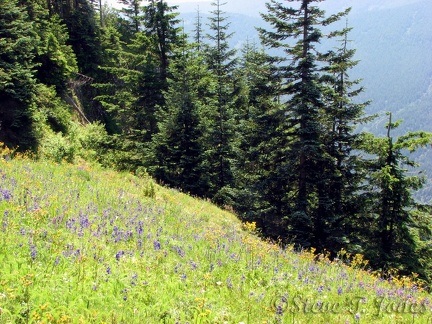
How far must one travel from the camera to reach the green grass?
3.52m

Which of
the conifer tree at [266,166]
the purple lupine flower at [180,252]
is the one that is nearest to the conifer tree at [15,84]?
the conifer tree at [266,166]

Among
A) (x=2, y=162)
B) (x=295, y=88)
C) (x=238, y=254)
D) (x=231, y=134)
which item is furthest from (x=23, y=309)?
(x=231, y=134)

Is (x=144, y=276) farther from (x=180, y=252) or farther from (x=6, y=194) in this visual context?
(x=6, y=194)

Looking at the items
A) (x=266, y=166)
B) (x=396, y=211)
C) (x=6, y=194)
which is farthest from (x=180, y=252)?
(x=396, y=211)

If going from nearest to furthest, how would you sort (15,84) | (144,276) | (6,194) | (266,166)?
(144,276)
(6,194)
(15,84)
(266,166)

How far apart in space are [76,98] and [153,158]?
1551 centimetres

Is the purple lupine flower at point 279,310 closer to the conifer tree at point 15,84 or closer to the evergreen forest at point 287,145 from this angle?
the evergreen forest at point 287,145

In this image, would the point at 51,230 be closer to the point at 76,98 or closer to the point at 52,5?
the point at 76,98

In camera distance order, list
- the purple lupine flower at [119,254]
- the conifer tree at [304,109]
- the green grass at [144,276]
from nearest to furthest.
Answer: the green grass at [144,276] < the purple lupine flower at [119,254] < the conifer tree at [304,109]

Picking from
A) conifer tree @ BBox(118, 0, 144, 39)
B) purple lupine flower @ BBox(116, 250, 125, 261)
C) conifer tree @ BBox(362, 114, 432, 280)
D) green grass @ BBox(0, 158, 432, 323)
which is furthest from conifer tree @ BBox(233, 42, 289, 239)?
conifer tree @ BBox(118, 0, 144, 39)

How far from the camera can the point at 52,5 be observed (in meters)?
38.1

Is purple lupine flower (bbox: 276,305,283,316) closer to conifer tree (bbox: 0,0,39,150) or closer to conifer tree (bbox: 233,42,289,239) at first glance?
conifer tree (bbox: 233,42,289,239)

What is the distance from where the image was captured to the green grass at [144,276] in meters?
3.52

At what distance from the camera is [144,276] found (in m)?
4.34
